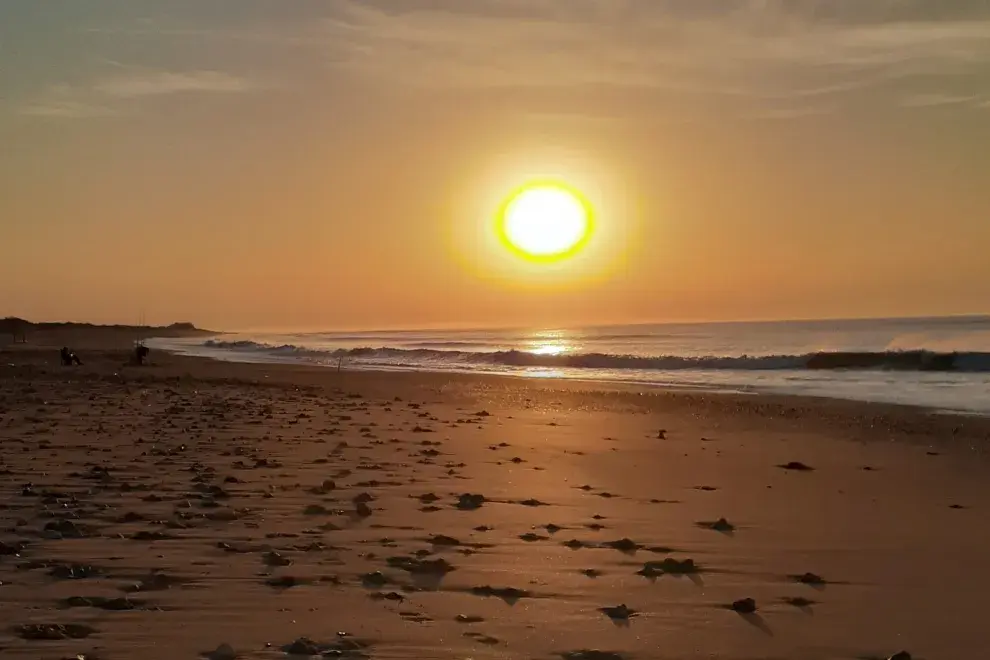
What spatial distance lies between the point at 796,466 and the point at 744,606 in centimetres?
597

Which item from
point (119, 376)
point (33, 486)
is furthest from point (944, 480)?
point (119, 376)

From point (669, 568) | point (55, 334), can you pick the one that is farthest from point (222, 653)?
point (55, 334)

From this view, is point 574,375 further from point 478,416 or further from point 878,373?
point 478,416

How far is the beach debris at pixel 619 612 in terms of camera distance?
4.40 meters

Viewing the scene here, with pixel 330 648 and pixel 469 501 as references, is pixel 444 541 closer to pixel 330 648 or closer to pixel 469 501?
pixel 469 501

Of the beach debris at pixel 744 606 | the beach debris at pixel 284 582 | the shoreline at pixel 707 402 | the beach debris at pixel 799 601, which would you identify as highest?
the shoreline at pixel 707 402

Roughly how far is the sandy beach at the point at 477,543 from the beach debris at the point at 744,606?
0.04ft

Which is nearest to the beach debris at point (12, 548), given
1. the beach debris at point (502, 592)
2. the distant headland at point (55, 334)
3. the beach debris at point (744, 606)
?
the beach debris at point (502, 592)

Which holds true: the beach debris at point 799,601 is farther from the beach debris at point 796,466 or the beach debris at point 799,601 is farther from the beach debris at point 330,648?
the beach debris at point 796,466

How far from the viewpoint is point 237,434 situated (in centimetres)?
1144

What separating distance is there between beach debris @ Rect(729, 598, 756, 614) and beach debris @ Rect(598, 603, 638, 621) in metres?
0.54

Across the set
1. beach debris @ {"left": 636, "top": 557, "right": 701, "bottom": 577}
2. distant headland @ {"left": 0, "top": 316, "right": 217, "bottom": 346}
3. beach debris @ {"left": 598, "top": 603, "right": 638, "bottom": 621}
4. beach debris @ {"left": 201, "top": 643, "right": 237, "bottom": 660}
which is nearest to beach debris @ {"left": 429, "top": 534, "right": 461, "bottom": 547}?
beach debris @ {"left": 636, "top": 557, "right": 701, "bottom": 577}

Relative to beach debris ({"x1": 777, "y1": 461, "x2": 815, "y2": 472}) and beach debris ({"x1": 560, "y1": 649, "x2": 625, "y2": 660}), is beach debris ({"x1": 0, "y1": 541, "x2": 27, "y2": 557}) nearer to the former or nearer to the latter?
A: beach debris ({"x1": 560, "y1": 649, "x2": 625, "y2": 660})

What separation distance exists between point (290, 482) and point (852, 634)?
5065mm
